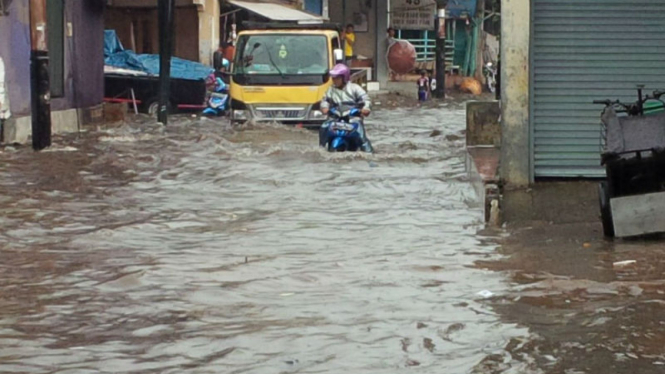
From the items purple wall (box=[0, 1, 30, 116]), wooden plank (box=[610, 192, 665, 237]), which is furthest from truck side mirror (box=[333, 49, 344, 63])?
wooden plank (box=[610, 192, 665, 237])

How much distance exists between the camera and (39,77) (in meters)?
17.6

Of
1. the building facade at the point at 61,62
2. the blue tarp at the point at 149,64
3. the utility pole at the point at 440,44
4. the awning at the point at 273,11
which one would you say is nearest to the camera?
the building facade at the point at 61,62

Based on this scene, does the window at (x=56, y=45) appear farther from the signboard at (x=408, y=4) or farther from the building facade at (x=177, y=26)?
the signboard at (x=408, y=4)

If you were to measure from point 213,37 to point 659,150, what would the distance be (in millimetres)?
24686

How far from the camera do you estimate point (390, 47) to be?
44.3 metres

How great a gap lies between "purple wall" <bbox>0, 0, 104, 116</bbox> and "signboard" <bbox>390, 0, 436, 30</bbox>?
22114 millimetres

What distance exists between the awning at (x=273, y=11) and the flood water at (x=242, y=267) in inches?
597

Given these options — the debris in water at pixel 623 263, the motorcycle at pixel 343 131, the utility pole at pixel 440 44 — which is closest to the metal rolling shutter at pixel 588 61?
the debris in water at pixel 623 263

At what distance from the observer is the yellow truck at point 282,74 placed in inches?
917

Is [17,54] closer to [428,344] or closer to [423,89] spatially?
[428,344]

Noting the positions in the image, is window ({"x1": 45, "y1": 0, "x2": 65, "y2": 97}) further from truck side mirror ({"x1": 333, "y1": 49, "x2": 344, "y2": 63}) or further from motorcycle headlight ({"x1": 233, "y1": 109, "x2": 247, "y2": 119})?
truck side mirror ({"x1": 333, "y1": 49, "x2": 344, "y2": 63})

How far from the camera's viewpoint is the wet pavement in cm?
654

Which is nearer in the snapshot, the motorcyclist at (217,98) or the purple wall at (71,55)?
the purple wall at (71,55)

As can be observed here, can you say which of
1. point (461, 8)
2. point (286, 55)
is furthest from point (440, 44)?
point (286, 55)
